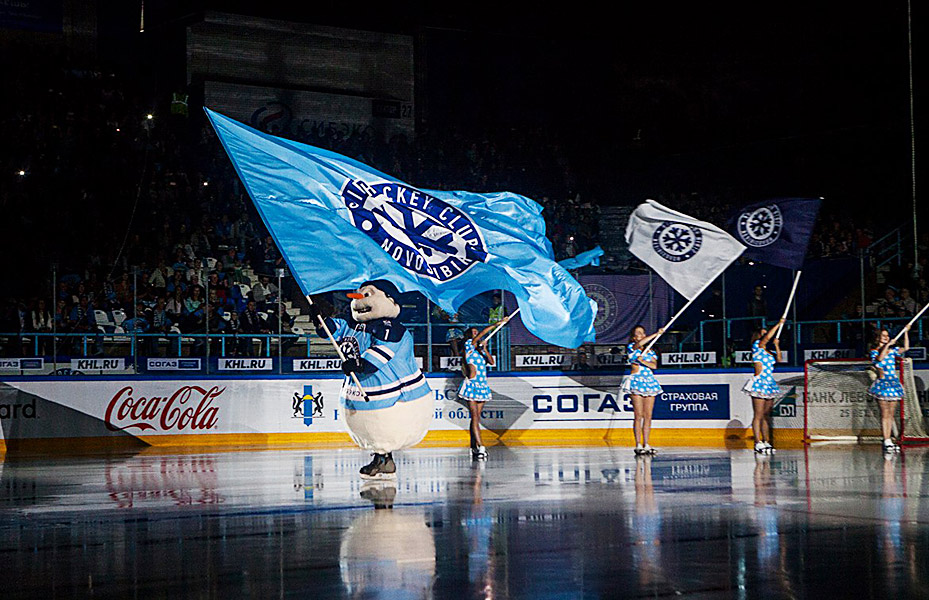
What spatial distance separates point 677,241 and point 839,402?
5011 millimetres

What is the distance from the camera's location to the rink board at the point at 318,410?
21625 millimetres

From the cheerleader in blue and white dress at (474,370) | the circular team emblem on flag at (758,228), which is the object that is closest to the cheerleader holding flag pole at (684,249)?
the circular team emblem on flag at (758,228)

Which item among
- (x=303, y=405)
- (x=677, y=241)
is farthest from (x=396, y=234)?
(x=303, y=405)

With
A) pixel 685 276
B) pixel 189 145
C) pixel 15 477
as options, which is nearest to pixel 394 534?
pixel 15 477

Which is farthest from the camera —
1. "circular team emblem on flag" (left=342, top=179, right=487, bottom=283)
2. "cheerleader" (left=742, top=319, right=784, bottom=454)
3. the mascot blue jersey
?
"cheerleader" (left=742, top=319, right=784, bottom=454)

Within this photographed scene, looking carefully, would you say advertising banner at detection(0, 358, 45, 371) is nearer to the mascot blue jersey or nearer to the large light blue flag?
the large light blue flag

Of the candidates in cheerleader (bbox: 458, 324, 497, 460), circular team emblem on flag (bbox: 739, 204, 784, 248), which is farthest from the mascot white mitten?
circular team emblem on flag (bbox: 739, 204, 784, 248)

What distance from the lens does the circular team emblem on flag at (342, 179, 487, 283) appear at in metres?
13.6

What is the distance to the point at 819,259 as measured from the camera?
27141mm

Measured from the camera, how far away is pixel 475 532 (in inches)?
347

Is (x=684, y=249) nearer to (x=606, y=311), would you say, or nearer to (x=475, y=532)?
(x=606, y=311)

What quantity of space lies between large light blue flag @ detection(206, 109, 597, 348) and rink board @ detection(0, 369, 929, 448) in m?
9.19

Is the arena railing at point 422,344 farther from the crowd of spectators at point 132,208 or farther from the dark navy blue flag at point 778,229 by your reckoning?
the dark navy blue flag at point 778,229

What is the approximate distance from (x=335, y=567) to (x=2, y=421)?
16.1m
